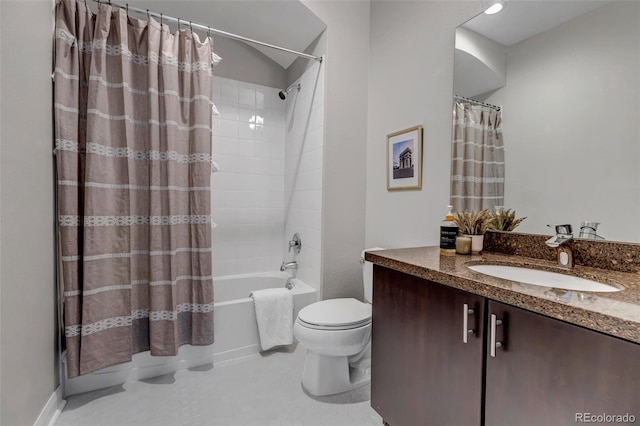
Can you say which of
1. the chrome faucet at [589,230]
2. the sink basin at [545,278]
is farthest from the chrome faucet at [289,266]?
the chrome faucet at [589,230]

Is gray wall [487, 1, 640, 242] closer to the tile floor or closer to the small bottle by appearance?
the small bottle

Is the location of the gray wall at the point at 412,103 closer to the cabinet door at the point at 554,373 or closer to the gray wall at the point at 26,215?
the cabinet door at the point at 554,373

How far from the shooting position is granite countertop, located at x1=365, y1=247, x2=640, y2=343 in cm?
59

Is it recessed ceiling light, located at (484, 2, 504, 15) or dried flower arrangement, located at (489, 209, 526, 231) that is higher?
recessed ceiling light, located at (484, 2, 504, 15)

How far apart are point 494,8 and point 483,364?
1.51 m

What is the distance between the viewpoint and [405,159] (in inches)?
74.4

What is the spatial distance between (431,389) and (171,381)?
4.99 feet

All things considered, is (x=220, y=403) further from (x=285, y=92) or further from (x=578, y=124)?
(x=285, y=92)

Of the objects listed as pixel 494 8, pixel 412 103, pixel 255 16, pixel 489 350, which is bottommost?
pixel 489 350

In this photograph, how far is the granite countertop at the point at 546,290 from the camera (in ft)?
1.95

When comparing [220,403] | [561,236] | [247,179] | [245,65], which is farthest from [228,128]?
[561,236]

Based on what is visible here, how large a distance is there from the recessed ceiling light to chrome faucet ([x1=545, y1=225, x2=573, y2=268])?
101 centimetres

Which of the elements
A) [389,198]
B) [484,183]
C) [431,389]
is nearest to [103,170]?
[389,198]

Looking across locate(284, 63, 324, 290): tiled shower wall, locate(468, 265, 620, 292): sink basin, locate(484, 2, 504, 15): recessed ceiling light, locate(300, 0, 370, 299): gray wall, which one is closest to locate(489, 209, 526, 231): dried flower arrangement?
locate(468, 265, 620, 292): sink basin
